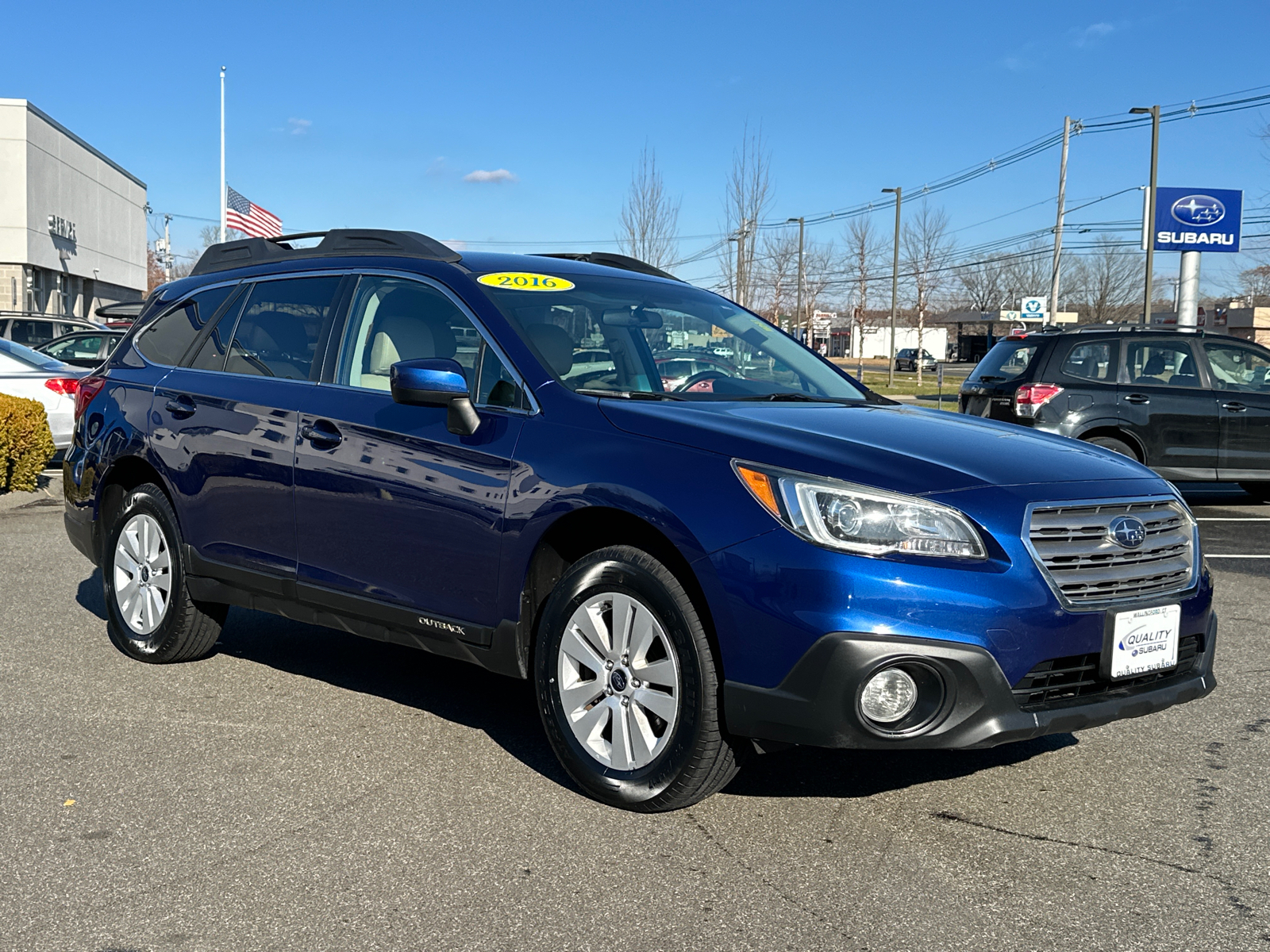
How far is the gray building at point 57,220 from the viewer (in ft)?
165

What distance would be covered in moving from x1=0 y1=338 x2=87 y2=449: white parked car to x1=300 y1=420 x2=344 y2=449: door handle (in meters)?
9.29

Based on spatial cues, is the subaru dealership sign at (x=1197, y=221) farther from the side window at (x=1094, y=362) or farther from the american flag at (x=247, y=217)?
the side window at (x=1094, y=362)

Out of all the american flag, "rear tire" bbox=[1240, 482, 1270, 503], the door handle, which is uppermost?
the american flag

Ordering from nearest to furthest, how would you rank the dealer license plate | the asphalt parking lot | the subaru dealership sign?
the asphalt parking lot < the dealer license plate < the subaru dealership sign

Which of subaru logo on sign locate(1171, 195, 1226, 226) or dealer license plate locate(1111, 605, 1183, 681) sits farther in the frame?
subaru logo on sign locate(1171, 195, 1226, 226)

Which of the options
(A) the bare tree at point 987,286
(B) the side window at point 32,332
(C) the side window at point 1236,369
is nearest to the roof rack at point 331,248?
(C) the side window at point 1236,369

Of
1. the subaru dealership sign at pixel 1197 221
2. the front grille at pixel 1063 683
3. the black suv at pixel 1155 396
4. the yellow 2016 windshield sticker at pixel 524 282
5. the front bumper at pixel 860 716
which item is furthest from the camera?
the subaru dealership sign at pixel 1197 221

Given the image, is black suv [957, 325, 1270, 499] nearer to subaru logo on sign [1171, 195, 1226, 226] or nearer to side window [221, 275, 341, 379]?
side window [221, 275, 341, 379]

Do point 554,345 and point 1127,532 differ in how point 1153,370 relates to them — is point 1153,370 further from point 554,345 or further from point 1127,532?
point 554,345

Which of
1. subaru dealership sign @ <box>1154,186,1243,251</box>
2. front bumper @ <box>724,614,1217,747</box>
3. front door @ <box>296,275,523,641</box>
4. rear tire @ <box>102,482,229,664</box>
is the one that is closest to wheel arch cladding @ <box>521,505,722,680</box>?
front door @ <box>296,275,523,641</box>

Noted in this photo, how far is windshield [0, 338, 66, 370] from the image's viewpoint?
13.5 m

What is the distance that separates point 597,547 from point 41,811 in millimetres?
1892

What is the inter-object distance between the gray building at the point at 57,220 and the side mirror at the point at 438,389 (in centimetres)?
4743

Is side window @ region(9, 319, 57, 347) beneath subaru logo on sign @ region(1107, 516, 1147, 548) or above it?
above
